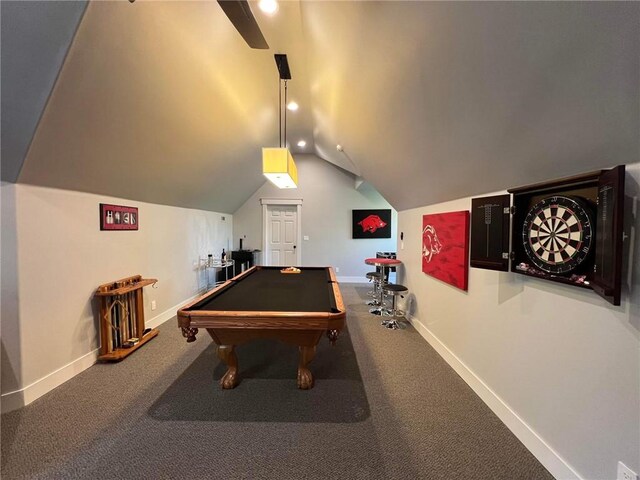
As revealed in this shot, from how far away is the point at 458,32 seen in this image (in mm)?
1451

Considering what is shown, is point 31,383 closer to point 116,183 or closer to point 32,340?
point 32,340

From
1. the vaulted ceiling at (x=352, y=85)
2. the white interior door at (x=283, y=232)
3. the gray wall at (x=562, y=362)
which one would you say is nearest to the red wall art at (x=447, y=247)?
the gray wall at (x=562, y=362)

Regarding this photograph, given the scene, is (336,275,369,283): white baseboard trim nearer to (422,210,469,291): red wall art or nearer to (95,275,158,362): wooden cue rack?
(422,210,469,291): red wall art

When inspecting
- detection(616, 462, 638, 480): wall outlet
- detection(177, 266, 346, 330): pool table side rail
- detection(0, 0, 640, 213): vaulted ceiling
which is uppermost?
detection(0, 0, 640, 213): vaulted ceiling

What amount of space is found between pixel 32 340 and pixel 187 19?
9.73 ft

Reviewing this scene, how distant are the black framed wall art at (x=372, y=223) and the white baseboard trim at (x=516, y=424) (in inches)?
164

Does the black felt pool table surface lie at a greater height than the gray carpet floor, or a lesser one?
greater

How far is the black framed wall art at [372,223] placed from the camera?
22.3 feet

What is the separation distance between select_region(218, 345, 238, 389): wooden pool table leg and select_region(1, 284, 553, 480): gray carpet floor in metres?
0.09

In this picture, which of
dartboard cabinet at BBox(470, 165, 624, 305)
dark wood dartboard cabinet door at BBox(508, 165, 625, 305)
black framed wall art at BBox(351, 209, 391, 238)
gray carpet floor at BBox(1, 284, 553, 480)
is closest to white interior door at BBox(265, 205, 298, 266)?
black framed wall art at BBox(351, 209, 391, 238)

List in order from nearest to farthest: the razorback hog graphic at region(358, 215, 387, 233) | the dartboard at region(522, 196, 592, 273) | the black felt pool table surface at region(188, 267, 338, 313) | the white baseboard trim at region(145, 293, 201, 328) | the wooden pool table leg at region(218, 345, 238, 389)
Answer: the dartboard at region(522, 196, 592, 273) < the black felt pool table surface at region(188, 267, 338, 313) < the wooden pool table leg at region(218, 345, 238, 389) < the white baseboard trim at region(145, 293, 201, 328) < the razorback hog graphic at region(358, 215, 387, 233)

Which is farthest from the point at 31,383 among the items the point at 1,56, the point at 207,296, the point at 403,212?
the point at 403,212

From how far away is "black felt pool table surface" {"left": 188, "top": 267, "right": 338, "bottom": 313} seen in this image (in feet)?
7.05

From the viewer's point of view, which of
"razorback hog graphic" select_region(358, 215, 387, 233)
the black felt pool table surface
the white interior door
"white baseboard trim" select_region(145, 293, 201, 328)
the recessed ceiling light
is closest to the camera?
the recessed ceiling light
